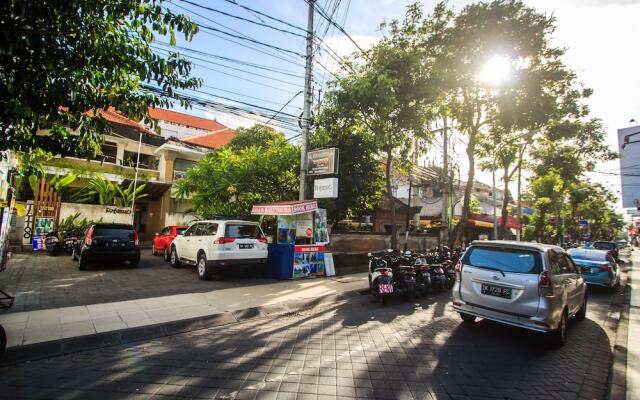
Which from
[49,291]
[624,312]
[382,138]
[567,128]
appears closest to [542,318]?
[624,312]

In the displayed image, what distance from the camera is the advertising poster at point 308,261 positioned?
435 inches

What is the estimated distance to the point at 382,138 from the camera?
39.6ft

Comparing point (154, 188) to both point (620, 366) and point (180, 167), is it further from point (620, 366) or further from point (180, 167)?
point (620, 366)

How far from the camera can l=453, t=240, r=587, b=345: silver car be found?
5242 mm

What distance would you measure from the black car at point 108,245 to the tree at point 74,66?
22.1 ft

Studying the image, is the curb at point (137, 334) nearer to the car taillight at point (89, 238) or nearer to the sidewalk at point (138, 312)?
the sidewalk at point (138, 312)

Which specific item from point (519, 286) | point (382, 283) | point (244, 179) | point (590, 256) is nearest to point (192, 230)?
point (244, 179)

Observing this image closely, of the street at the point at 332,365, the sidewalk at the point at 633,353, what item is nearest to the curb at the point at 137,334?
the street at the point at 332,365

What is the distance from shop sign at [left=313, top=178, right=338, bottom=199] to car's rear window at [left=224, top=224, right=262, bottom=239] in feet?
8.54

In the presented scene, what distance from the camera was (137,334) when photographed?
541 centimetres

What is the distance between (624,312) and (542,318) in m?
5.28

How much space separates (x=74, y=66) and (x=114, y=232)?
8515 mm

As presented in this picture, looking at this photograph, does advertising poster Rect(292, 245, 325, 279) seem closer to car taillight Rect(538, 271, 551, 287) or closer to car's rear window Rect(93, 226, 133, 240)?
A: car's rear window Rect(93, 226, 133, 240)

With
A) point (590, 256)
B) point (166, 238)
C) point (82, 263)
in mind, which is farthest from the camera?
point (166, 238)
